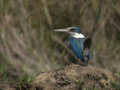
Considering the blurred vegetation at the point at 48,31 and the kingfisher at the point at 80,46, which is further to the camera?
the blurred vegetation at the point at 48,31

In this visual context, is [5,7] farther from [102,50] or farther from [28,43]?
[102,50]

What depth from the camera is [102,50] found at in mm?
8461

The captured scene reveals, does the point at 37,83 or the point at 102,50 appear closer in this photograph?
the point at 37,83

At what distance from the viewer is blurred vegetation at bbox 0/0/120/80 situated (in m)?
8.16

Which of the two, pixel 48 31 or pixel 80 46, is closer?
pixel 80 46

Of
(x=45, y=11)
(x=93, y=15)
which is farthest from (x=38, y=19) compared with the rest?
(x=93, y=15)

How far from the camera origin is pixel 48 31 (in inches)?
328

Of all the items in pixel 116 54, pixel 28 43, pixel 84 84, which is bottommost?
pixel 116 54

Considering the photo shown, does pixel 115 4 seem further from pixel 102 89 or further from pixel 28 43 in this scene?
pixel 102 89

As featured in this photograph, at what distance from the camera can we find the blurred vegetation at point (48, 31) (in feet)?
26.8

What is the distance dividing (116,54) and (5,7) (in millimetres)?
3130

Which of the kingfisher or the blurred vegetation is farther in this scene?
the blurred vegetation

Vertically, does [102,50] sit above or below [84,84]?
below

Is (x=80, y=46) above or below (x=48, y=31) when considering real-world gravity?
above
